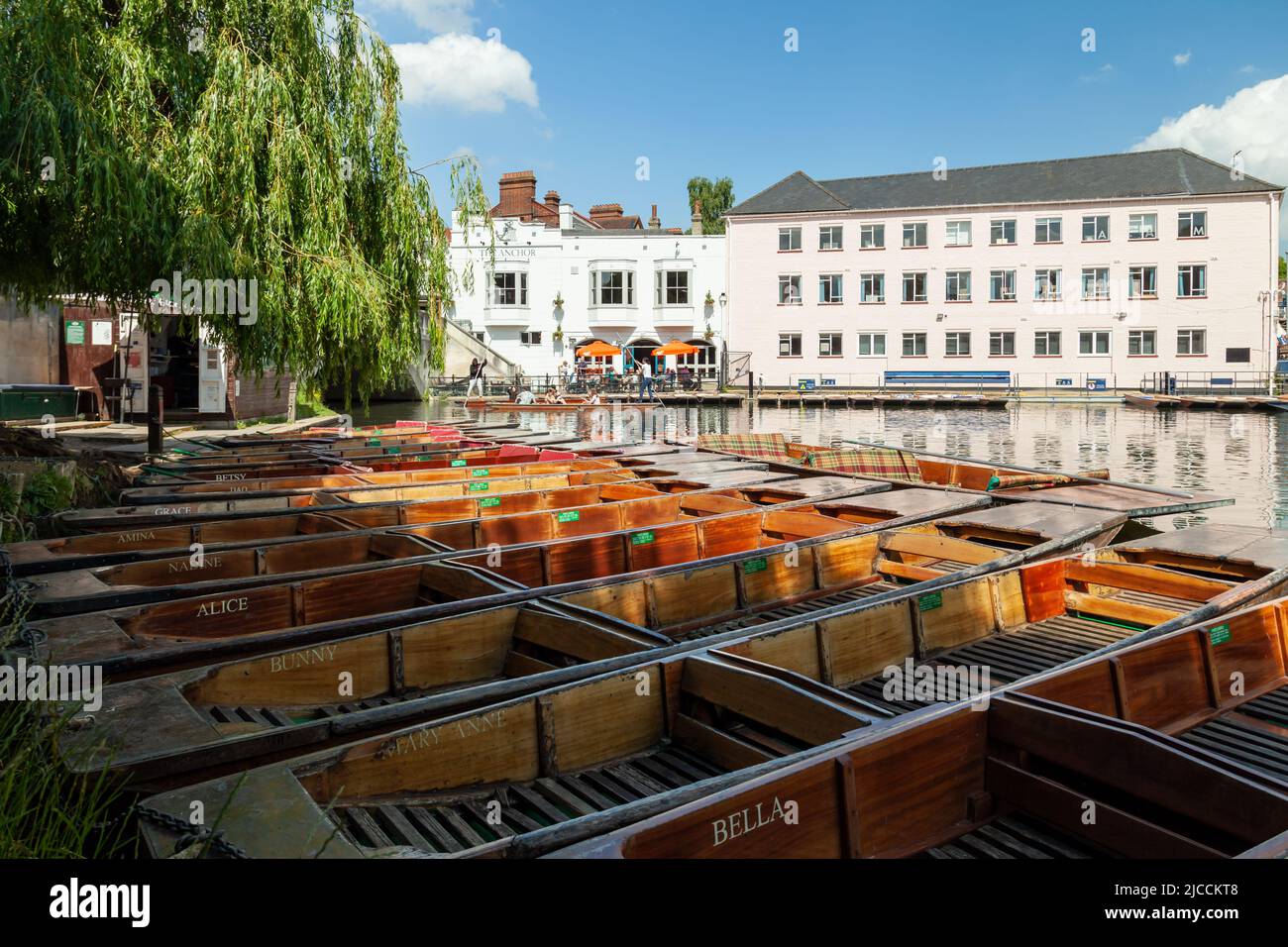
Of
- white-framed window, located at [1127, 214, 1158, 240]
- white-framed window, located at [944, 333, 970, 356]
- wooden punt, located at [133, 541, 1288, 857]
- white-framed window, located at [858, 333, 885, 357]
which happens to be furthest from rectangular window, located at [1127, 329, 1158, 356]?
wooden punt, located at [133, 541, 1288, 857]

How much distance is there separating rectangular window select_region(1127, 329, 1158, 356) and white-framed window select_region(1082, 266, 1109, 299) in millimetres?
1875

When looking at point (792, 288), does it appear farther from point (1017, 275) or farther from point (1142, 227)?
point (1142, 227)

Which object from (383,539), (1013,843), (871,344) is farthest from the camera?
(871,344)

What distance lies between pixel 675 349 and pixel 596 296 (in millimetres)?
4556

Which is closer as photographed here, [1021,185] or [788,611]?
[788,611]

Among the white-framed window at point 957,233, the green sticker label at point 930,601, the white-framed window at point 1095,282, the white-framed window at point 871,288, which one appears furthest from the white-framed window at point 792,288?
the green sticker label at point 930,601

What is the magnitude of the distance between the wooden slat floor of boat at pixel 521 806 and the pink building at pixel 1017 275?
3822cm

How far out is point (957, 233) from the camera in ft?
130

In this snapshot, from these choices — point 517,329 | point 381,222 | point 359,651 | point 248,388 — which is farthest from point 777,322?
point 359,651

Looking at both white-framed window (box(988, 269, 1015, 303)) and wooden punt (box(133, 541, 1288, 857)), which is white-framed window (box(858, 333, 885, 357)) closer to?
white-framed window (box(988, 269, 1015, 303))

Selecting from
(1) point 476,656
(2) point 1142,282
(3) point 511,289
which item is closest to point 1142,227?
(2) point 1142,282
